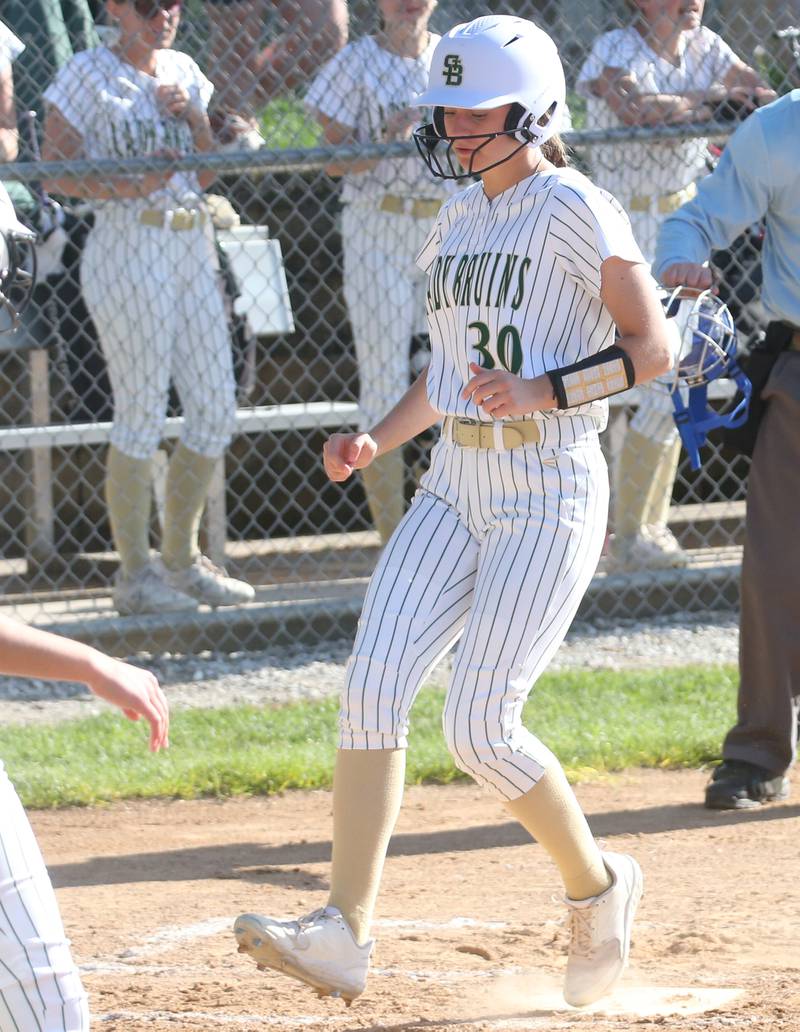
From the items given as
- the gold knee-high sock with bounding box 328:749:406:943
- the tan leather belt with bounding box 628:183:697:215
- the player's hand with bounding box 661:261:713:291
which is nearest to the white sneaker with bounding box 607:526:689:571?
the tan leather belt with bounding box 628:183:697:215

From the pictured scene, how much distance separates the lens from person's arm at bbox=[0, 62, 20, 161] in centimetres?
601

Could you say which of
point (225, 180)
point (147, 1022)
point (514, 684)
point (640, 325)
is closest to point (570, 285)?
point (640, 325)

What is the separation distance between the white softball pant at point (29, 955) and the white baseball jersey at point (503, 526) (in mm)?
965

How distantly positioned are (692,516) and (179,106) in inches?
129

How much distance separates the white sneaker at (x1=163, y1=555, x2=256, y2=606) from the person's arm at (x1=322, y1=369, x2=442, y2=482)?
3.23 metres

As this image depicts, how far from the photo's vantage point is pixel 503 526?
3256 mm

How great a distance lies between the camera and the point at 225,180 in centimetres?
755

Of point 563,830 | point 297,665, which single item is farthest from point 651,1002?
point 297,665

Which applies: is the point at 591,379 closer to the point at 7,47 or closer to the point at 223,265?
the point at 7,47

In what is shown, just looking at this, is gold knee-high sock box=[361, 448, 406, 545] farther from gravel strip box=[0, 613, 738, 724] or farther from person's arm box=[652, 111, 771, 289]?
person's arm box=[652, 111, 771, 289]

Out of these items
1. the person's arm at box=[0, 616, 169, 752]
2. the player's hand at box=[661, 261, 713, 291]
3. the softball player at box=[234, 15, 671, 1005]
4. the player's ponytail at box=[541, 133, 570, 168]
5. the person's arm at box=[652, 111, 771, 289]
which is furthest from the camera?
the person's arm at box=[652, 111, 771, 289]

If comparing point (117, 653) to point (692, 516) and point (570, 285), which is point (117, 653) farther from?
point (570, 285)

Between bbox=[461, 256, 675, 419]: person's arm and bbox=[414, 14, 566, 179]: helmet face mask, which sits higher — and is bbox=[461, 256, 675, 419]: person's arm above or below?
below

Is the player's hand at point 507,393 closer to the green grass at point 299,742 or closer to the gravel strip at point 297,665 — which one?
the green grass at point 299,742
